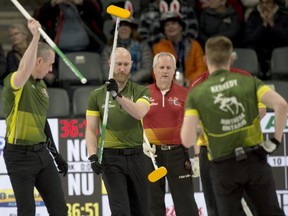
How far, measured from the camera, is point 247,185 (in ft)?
20.4

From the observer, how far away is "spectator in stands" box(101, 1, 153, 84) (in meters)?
11.0

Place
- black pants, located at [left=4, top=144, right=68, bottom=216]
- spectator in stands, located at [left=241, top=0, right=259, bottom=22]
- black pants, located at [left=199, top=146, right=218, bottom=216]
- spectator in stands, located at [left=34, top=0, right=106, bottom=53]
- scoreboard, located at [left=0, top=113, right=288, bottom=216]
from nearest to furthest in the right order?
black pants, located at [left=4, top=144, right=68, bottom=216], black pants, located at [left=199, top=146, right=218, bottom=216], scoreboard, located at [left=0, top=113, right=288, bottom=216], spectator in stands, located at [left=34, top=0, right=106, bottom=53], spectator in stands, located at [left=241, top=0, right=259, bottom=22]

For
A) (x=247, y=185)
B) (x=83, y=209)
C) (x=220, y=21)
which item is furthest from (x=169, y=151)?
(x=220, y=21)

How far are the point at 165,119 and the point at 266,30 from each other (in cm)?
343

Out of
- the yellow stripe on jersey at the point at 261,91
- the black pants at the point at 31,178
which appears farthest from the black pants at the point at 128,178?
the yellow stripe on jersey at the point at 261,91

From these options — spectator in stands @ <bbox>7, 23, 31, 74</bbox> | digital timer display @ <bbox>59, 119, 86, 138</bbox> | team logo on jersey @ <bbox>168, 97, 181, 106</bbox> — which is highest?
spectator in stands @ <bbox>7, 23, 31, 74</bbox>

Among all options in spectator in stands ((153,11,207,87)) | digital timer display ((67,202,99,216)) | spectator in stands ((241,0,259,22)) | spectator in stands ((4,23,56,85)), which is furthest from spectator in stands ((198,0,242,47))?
digital timer display ((67,202,99,216))

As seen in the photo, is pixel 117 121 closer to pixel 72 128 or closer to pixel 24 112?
pixel 24 112

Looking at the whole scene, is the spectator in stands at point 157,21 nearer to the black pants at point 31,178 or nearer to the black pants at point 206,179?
the black pants at point 206,179

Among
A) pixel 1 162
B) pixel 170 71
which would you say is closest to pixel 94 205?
pixel 1 162

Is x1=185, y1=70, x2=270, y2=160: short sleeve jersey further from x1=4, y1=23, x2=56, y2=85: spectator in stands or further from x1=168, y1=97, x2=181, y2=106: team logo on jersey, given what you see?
x1=4, y1=23, x2=56, y2=85: spectator in stands

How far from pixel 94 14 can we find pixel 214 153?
584cm

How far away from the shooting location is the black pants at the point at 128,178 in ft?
24.8

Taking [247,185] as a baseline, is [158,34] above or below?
above
